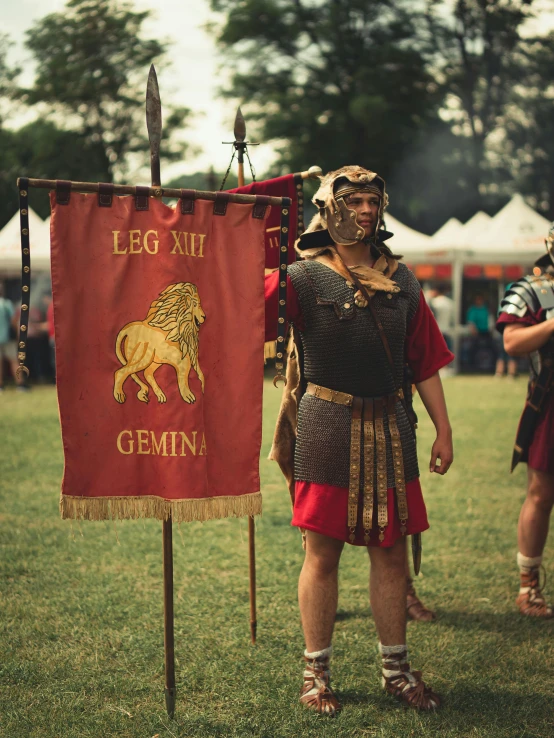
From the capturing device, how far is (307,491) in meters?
3.00

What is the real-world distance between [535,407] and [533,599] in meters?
0.96

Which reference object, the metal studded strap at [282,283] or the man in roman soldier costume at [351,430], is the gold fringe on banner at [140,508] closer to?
the man in roman soldier costume at [351,430]

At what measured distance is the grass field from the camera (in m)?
2.92

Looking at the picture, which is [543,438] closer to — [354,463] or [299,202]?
[354,463]

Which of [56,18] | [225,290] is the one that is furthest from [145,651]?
[56,18]

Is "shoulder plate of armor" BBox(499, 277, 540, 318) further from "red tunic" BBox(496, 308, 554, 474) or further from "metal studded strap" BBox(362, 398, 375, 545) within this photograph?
"metal studded strap" BBox(362, 398, 375, 545)

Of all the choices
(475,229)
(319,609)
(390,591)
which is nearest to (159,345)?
(319,609)

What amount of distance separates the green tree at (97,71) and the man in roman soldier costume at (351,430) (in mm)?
26173

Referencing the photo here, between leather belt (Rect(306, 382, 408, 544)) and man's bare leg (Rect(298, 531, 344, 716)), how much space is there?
13 centimetres

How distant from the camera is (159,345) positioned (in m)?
2.74

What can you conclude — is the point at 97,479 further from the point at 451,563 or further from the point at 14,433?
the point at 14,433

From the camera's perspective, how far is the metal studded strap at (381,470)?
9.67 feet

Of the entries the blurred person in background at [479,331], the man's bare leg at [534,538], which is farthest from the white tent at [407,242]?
the man's bare leg at [534,538]

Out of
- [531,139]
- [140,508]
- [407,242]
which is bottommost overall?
[140,508]
